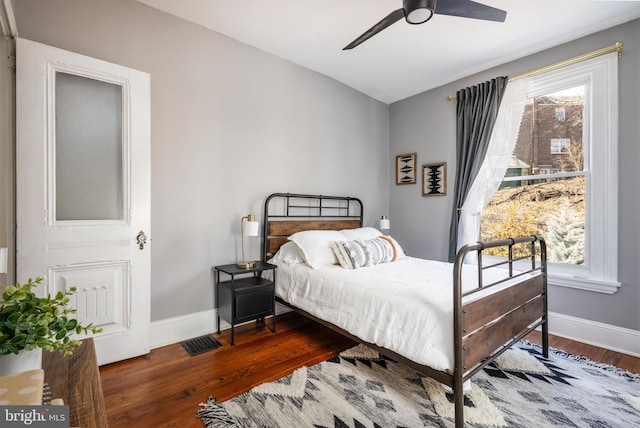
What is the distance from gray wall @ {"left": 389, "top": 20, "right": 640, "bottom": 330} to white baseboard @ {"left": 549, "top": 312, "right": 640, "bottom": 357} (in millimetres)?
50

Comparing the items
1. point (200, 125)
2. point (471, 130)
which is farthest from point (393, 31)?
point (200, 125)

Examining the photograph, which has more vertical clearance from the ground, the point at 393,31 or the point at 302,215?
the point at 393,31

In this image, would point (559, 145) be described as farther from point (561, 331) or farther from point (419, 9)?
point (419, 9)

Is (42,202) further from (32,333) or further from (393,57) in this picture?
(393,57)

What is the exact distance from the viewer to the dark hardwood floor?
1.75m

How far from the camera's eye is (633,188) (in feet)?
8.31

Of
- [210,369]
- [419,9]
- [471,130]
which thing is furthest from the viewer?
[471,130]

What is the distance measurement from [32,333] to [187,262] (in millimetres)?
2001

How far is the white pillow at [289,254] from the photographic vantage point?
297 centimetres

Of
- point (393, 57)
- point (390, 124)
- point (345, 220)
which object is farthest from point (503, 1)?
point (345, 220)

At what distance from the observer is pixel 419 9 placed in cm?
168

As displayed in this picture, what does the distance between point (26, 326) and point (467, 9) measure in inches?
101

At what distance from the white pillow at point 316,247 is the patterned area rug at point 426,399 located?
850 mm

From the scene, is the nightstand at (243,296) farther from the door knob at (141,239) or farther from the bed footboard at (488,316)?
the bed footboard at (488,316)
